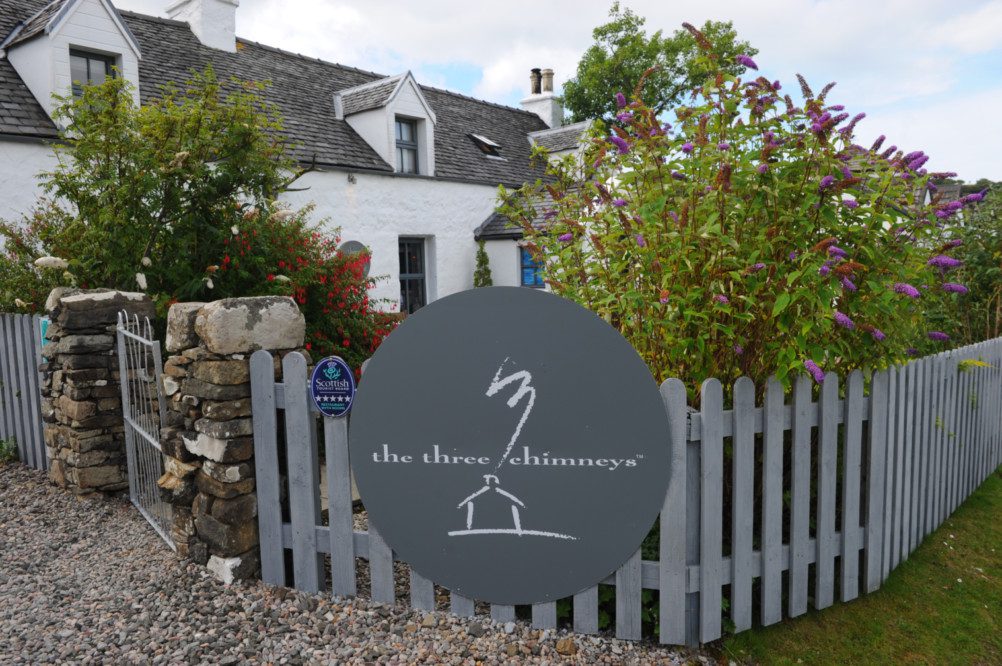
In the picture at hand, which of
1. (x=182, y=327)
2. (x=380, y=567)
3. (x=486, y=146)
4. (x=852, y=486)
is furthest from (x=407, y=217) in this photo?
(x=852, y=486)

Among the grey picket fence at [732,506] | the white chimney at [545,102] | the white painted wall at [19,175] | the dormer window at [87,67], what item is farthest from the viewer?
the white chimney at [545,102]

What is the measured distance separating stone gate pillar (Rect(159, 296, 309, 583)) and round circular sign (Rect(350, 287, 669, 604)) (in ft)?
2.14

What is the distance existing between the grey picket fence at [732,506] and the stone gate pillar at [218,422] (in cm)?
8

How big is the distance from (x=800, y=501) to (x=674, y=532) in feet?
2.24

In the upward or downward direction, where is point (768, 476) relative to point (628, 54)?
downward

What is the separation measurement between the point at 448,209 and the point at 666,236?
13.1 meters

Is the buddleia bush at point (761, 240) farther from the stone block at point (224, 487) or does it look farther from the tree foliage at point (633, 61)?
the tree foliage at point (633, 61)

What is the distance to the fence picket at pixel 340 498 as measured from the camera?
3.23 metres

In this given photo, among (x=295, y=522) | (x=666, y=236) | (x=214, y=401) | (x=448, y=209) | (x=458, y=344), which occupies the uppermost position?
(x=448, y=209)

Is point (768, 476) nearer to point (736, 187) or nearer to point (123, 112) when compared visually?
point (736, 187)

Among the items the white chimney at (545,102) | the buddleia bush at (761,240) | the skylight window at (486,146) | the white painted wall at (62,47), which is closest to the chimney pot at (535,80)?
the white chimney at (545,102)

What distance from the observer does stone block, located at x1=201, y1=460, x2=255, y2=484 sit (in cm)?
338

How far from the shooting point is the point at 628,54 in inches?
1041

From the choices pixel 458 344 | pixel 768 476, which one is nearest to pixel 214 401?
pixel 458 344
